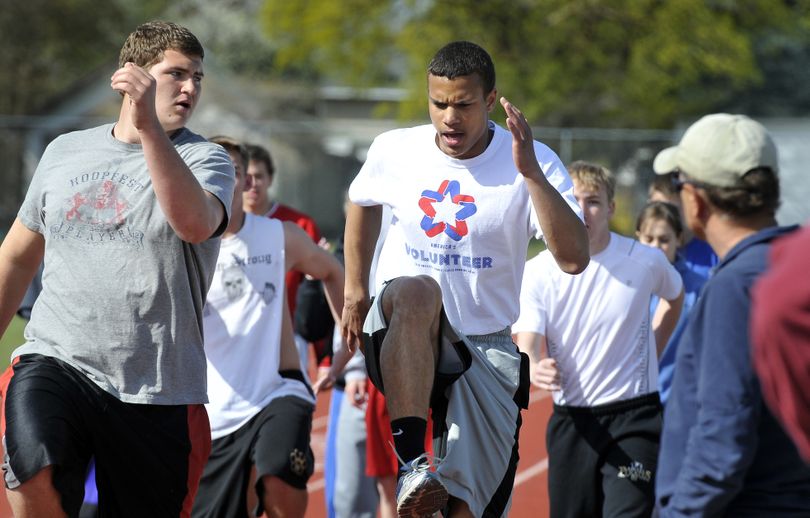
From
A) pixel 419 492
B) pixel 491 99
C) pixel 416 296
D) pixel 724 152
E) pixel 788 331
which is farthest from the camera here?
pixel 491 99

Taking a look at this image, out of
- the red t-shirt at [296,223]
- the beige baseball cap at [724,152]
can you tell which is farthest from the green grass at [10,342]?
the beige baseball cap at [724,152]

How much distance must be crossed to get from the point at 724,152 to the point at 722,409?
761mm

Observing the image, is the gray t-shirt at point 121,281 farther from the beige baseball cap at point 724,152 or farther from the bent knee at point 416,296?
the beige baseball cap at point 724,152

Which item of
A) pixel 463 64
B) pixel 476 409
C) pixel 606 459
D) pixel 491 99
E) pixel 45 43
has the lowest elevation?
pixel 606 459

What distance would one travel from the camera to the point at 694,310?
10.9ft

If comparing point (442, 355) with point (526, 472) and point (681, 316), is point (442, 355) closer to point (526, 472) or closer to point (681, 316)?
point (681, 316)

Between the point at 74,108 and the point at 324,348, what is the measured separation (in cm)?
3177

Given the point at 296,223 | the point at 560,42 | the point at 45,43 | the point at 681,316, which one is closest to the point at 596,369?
the point at 681,316

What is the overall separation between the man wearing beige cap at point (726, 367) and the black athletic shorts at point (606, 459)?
2.60 metres

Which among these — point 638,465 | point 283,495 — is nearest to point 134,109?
point 283,495

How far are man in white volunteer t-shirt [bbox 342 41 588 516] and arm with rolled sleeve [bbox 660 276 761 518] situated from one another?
4.90 feet

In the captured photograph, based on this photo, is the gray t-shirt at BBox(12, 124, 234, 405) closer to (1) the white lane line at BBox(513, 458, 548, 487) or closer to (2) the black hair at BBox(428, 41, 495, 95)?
(2) the black hair at BBox(428, 41, 495, 95)

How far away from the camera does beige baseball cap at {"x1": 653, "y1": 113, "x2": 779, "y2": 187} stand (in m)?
3.40

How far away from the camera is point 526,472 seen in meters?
9.48
